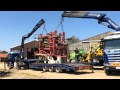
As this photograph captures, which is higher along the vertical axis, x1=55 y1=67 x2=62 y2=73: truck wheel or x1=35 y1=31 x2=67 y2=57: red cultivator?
x1=35 y1=31 x2=67 y2=57: red cultivator

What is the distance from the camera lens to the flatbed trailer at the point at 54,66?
18277 mm

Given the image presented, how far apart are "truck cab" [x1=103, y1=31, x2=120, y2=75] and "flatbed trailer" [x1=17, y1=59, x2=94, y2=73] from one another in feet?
8.04

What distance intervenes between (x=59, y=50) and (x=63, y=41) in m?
0.85

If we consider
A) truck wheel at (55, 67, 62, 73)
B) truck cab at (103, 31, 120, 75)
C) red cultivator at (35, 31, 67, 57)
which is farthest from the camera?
red cultivator at (35, 31, 67, 57)

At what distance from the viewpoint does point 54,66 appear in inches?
790

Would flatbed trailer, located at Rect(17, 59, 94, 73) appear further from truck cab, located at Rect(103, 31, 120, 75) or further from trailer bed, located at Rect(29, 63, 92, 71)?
truck cab, located at Rect(103, 31, 120, 75)

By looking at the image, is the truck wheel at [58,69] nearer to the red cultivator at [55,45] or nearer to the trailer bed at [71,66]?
the trailer bed at [71,66]

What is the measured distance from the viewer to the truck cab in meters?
15.8

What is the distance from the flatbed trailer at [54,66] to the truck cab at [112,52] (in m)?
2.45

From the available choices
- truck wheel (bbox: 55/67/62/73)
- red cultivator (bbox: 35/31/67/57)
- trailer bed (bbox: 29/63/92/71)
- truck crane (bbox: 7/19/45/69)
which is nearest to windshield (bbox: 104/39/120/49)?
trailer bed (bbox: 29/63/92/71)

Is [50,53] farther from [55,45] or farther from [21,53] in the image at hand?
[21,53]
